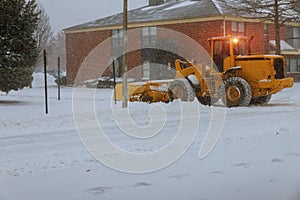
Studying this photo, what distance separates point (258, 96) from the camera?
2034 cm

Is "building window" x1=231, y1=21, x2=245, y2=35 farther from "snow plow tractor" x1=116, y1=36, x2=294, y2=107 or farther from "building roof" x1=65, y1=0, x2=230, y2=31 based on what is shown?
"snow plow tractor" x1=116, y1=36, x2=294, y2=107

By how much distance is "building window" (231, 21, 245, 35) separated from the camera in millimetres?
41688

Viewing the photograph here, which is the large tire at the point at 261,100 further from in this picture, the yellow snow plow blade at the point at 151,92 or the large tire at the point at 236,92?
the yellow snow plow blade at the point at 151,92

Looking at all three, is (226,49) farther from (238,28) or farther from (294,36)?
(294,36)

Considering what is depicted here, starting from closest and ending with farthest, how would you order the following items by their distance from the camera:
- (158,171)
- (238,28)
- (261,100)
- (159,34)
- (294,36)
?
(158,171) < (261,100) < (238,28) < (159,34) < (294,36)

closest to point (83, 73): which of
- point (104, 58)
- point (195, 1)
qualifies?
point (104, 58)

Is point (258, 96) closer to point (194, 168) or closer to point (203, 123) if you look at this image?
point (203, 123)

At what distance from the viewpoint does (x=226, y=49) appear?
67.9 feet

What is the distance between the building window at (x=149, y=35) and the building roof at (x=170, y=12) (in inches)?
30.4

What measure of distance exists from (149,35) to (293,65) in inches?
523

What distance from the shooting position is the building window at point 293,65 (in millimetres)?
47688

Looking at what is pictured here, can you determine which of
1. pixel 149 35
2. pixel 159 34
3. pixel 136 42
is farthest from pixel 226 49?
pixel 136 42

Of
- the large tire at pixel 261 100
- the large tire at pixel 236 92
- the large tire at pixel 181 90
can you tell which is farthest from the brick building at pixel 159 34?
the large tire at pixel 236 92

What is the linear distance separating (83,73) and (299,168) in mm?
42985
